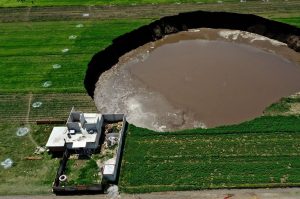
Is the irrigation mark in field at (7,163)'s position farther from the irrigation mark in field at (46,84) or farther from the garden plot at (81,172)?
the irrigation mark in field at (46,84)

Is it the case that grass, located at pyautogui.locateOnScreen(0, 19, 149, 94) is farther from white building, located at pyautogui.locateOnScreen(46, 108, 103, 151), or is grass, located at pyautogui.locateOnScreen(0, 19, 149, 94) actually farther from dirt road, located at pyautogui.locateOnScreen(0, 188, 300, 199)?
dirt road, located at pyautogui.locateOnScreen(0, 188, 300, 199)

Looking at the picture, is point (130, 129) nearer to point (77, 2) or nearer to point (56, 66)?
point (56, 66)

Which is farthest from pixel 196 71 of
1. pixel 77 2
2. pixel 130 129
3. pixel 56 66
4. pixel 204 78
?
pixel 77 2

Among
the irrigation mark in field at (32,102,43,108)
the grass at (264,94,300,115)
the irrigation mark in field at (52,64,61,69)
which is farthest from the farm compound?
the grass at (264,94,300,115)

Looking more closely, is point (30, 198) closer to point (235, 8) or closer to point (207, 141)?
point (207, 141)

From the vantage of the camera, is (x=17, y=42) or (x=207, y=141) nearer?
(x=207, y=141)

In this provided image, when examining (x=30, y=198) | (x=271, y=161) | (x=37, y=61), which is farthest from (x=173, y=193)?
(x=37, y=61)
